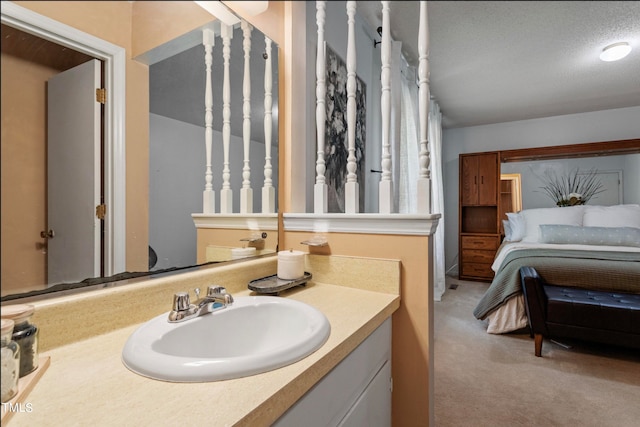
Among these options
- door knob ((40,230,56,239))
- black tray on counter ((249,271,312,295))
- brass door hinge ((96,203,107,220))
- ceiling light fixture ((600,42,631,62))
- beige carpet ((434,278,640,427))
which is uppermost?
ceiling light fixture ((600,42,631,62))

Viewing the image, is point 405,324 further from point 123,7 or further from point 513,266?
point 513,266

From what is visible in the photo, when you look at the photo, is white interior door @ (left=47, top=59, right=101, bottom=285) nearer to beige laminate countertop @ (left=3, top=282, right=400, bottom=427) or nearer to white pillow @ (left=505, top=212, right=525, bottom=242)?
beige laminate countertop @ (left=3, top=282, right=400, bottom=427)

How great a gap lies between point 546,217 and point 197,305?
13.4 ft

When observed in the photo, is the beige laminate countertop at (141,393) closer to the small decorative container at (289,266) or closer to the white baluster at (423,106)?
the small decorative container at (289,266)

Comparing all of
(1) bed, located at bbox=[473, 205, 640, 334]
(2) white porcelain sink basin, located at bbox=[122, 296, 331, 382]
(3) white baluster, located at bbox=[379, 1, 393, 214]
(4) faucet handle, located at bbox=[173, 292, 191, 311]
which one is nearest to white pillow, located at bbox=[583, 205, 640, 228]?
(1) bed, located at bbox=[473, 205, 640, 334]

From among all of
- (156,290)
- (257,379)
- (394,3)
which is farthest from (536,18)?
(156,290)

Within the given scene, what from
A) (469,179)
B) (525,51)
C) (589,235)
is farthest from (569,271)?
(469,179)

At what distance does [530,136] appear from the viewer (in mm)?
3842

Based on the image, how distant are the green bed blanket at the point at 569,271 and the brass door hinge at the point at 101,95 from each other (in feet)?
9.28

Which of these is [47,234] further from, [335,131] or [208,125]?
[335,131]

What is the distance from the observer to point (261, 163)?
1.23 m

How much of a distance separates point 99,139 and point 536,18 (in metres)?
1.51

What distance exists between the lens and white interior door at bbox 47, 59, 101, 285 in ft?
1.98

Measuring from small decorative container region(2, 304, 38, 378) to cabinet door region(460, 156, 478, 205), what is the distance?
474cm
